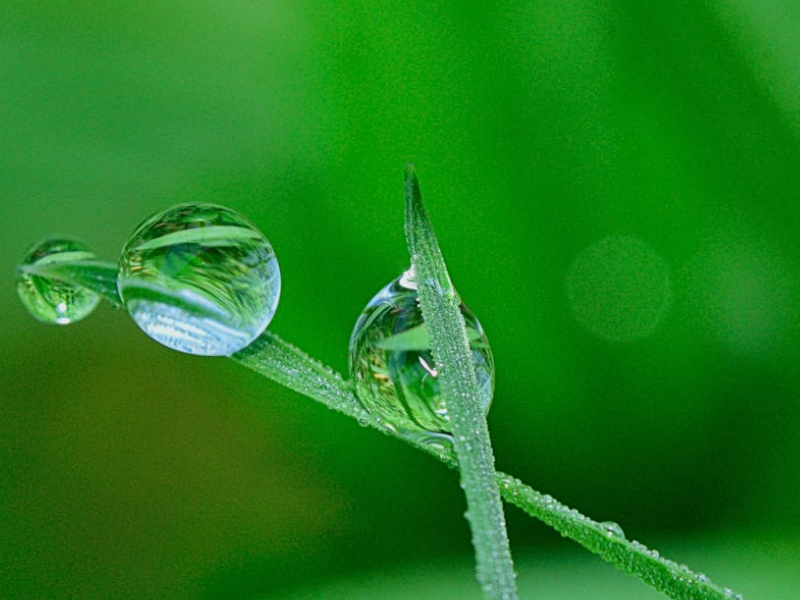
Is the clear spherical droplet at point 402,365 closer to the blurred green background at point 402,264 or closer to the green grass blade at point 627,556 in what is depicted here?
the green grass blade at point 627,556

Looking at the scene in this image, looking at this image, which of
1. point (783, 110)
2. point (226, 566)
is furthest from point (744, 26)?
point (226, 566)

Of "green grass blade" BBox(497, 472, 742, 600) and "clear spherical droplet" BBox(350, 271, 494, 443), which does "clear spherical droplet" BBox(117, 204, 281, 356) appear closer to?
"clear spherical droplet" BBox(350, 271, 494, 443)

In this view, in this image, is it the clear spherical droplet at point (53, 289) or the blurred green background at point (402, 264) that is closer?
the clear spherical droplet at point (53, 289)

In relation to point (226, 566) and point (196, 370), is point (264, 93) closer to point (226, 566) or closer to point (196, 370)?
point (196, 370)

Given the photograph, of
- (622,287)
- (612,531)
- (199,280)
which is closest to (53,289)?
(199,280)

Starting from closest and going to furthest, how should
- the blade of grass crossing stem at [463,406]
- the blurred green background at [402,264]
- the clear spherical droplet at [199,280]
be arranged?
the blade of grass crossing stem at [463,406] < the clear spherical droplet at [199,280] < the blurred green background at [402,264]

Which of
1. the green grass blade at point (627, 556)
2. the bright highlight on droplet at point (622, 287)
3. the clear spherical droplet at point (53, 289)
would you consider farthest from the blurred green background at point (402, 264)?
the green grass blade at point (627, 556)
